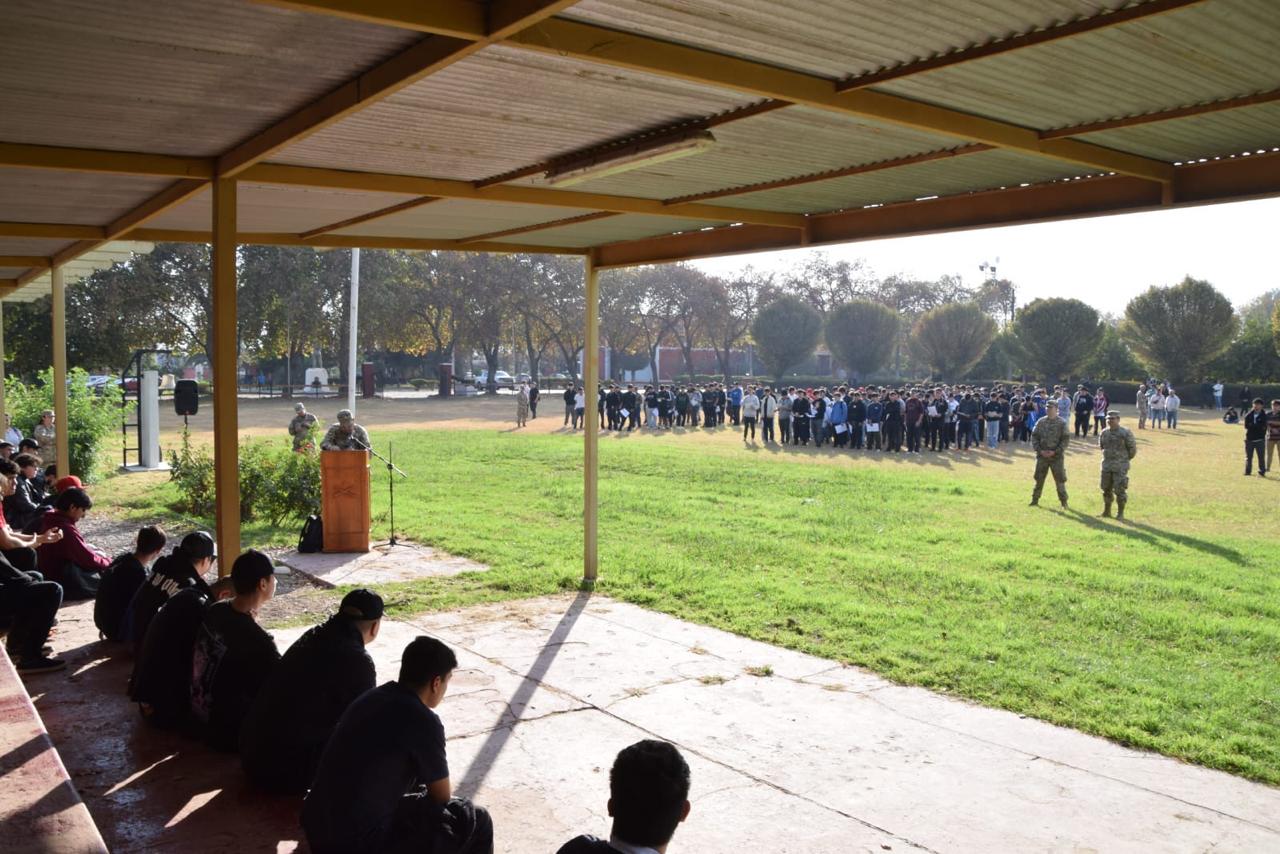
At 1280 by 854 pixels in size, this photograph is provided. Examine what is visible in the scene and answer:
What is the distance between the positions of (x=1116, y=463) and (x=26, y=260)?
14690 millimetres

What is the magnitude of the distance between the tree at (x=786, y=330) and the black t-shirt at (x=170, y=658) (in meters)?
59.9

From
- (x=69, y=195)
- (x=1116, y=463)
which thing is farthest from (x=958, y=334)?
(x=69, y=195)

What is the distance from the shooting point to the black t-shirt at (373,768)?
3.59 meters

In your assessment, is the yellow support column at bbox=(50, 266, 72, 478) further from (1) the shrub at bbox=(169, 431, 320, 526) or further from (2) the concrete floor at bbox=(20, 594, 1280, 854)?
(2) the concrete floor at bbox=(20, 594, 1280, 854)

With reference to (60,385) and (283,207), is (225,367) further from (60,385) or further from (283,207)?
(60,385)

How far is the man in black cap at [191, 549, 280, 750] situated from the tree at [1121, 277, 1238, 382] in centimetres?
5495

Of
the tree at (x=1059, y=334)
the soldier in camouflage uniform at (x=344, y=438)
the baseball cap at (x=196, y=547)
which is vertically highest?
the tree at (x=1059, y=334)

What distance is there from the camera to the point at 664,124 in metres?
5.42

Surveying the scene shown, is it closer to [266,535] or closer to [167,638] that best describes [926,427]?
[266,535]

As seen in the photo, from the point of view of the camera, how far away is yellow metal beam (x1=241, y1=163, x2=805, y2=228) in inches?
247

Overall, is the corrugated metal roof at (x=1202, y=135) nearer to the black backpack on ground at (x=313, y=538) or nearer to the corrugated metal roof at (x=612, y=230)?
the corrugated metal roof at (x=612, y=230)

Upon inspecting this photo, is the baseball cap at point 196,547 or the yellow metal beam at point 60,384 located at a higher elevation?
the yellow metal beam at point 60,384

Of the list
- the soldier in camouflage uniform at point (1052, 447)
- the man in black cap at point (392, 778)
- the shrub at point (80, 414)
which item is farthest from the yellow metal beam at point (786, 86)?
the shrub at point (80, 414)

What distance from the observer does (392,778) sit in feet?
11.8
